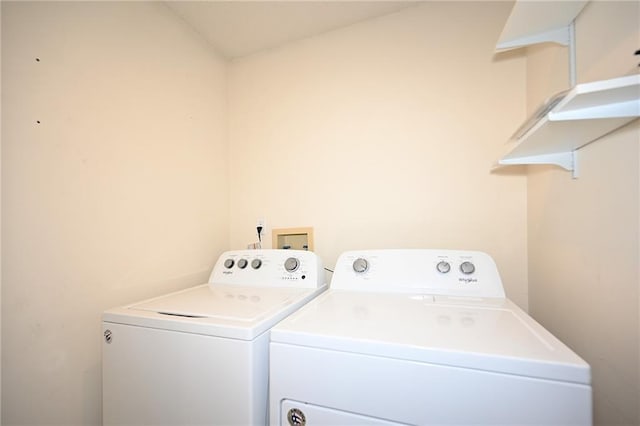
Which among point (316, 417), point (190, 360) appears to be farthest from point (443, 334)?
point (190, 360)

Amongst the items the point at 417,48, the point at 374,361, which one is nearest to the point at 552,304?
the point at 374,361

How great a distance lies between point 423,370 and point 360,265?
59cm

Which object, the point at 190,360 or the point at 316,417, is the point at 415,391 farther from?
the point at 190,360

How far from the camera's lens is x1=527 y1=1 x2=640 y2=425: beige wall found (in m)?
0.62

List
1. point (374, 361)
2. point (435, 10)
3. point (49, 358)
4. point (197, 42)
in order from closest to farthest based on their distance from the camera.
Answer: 1. point (374, 361)
2. point (49, 358)
3. point (435, 10)
4. point (197, 42)

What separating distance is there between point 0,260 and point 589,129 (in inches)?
65.3

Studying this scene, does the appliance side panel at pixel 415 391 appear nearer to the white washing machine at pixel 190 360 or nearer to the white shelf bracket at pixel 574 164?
the white washing machine at pixel 190 360

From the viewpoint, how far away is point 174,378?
773 mm

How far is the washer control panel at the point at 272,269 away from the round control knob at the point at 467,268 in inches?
23.2

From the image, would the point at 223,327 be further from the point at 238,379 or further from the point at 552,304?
the point at 552,304

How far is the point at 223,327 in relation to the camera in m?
0.73

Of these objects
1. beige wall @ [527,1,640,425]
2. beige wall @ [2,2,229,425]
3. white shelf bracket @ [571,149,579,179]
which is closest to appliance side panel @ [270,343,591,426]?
beige wall @ [527,1,640,425]

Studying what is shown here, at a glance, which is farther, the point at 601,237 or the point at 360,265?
the point at 360,265

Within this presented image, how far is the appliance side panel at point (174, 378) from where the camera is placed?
70 centimetres
